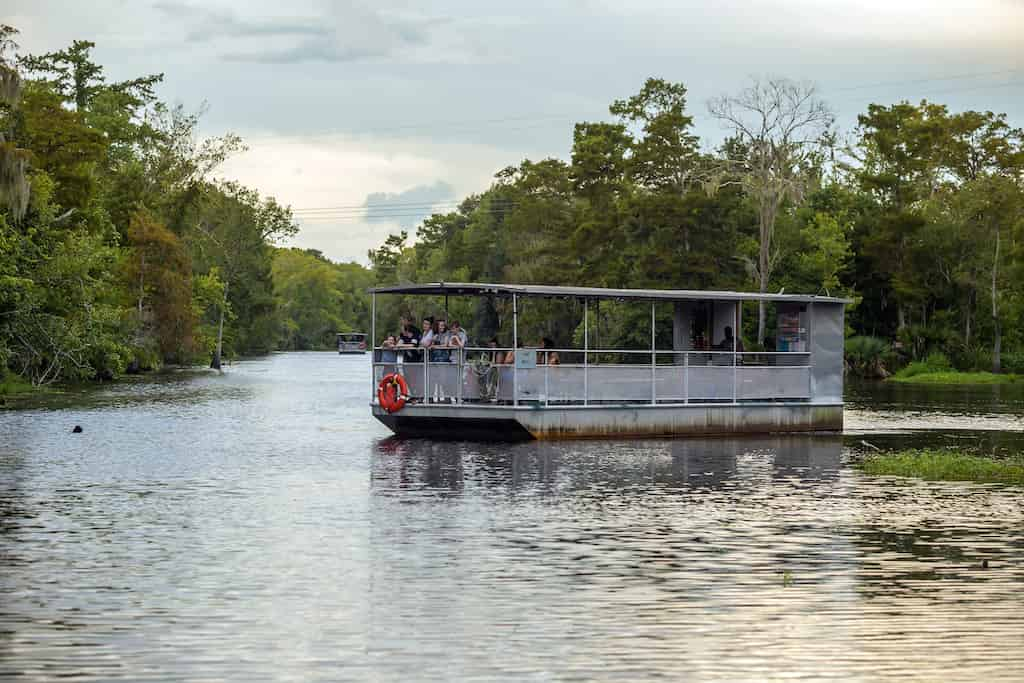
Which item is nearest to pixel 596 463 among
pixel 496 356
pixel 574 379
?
pixel 574 379

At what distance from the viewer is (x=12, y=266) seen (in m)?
51.8

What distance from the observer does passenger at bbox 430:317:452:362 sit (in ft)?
108

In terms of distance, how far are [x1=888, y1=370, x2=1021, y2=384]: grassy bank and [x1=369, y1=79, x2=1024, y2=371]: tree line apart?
7.36ft

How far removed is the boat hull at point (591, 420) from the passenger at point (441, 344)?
3.70 feet

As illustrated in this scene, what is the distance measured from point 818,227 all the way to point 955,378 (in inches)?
581

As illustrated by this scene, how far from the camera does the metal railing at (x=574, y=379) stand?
32062 mm

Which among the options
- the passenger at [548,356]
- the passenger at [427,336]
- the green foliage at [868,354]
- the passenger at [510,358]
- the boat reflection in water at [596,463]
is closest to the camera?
the boat reflection in water at [596,463]

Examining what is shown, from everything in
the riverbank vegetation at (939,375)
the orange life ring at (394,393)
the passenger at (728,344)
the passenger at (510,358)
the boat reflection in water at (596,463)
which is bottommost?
the boat reflection in water at (596,463)

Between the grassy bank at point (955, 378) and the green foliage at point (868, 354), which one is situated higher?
the green foliage at point (868, 354)

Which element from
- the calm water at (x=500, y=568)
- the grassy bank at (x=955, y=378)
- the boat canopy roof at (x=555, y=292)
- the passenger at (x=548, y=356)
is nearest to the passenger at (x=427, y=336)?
the boat canopy roof at (x=555, y=292)

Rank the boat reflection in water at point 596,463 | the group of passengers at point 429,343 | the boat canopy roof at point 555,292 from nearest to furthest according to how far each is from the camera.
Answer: the boat reflection in water at point 596,463 → the boat canopy roof at point 555,292 → the group of passengers at point 429,343

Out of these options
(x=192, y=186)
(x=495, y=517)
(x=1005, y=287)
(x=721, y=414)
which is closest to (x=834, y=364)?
(x=721, y=414)

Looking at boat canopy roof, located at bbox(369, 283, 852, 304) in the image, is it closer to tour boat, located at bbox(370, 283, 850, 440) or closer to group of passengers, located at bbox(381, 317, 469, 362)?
tour boat, located at bbox(370, 283, 850, 440)

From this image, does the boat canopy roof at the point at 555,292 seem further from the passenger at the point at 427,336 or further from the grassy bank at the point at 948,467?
the grassy bank at the point at 948,467
